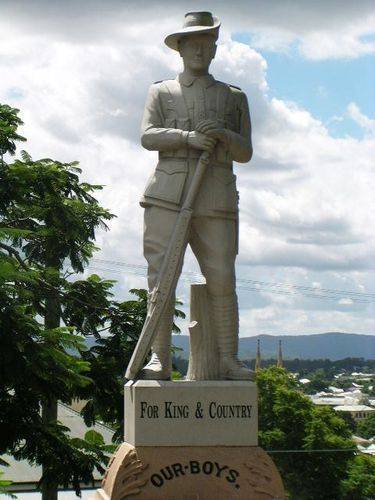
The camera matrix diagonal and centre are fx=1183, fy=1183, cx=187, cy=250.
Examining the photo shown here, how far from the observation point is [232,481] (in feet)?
34.0

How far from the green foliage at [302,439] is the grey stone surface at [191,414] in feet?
90.2

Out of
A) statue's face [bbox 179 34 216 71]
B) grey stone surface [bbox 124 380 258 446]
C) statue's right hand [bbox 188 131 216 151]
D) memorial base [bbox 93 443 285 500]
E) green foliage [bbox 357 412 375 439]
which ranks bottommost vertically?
green foliage [bbox 357 412 375 439]

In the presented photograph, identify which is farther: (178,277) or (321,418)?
(321,418)

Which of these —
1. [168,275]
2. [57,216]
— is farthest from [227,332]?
[57,216]

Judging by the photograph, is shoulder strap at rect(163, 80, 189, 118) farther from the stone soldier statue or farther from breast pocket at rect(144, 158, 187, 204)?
breast pocket at rect(144, 158, 187, 204)

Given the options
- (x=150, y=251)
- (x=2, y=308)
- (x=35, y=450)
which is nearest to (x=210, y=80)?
(x=150, y=251)

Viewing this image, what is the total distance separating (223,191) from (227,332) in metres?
1.33

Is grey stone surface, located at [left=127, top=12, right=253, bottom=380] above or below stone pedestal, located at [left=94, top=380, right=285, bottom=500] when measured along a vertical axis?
above

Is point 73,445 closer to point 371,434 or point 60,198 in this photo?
point 60,198

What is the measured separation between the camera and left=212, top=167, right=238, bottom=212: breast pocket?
11125 mm

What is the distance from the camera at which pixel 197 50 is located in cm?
1138

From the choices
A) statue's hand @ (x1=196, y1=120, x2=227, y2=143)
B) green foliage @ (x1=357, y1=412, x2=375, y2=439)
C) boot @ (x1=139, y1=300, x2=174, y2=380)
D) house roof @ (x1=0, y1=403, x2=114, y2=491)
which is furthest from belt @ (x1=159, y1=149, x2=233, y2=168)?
green foliage @ (x1=357, y1=412, x2=375, y2=439)

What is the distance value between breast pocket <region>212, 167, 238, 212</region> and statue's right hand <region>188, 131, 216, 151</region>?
0.94 ft

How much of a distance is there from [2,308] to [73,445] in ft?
11.3
